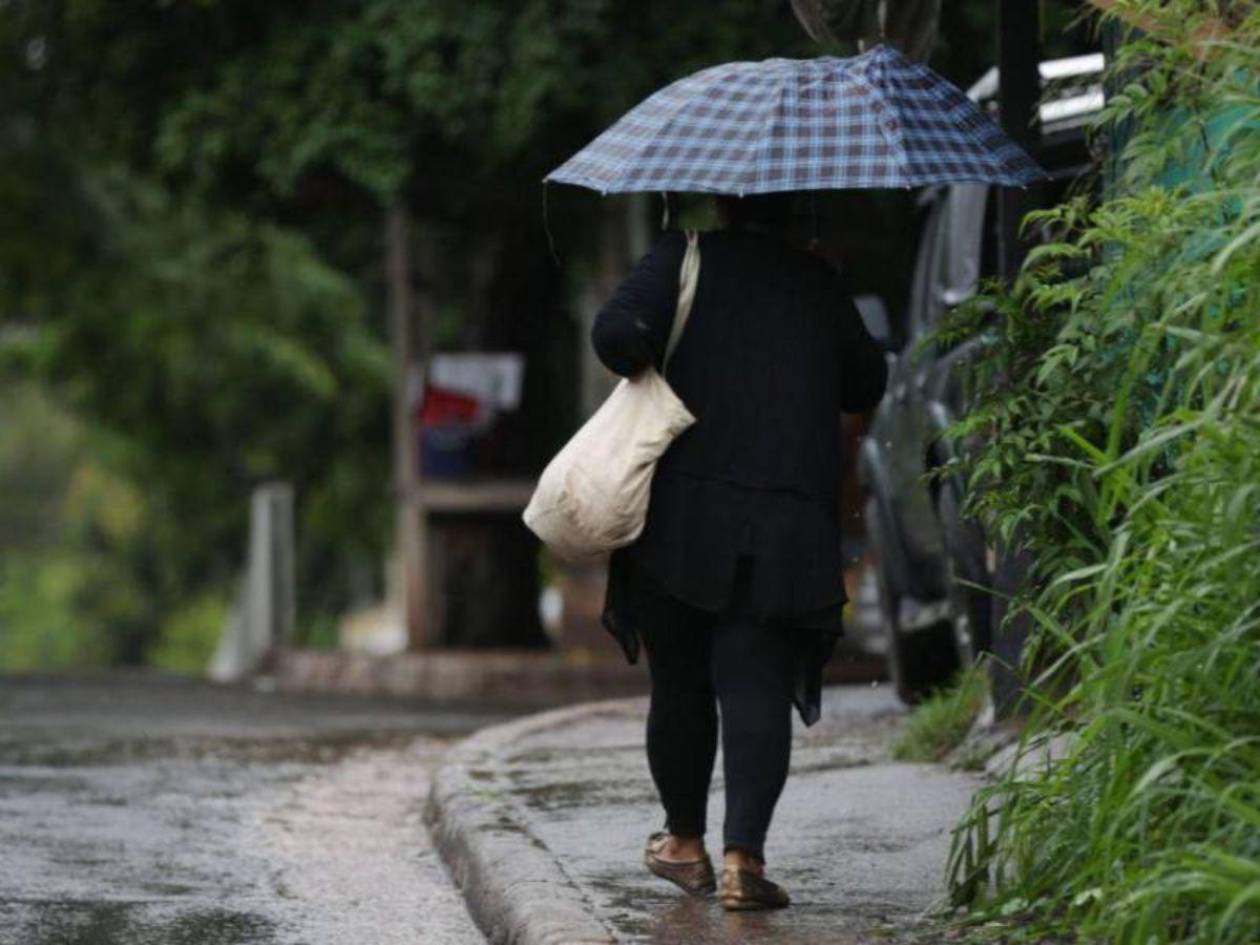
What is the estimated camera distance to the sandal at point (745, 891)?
20.8 ft

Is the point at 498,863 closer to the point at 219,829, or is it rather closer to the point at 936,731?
the point at 219,829

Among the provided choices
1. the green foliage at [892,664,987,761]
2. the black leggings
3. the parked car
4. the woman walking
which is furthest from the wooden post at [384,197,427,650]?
the woman walking

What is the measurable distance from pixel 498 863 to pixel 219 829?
6.50 feet

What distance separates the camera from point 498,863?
7254 mm

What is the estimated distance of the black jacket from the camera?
21.0 feet

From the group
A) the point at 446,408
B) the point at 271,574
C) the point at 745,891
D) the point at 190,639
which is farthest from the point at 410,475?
the point at 190,639

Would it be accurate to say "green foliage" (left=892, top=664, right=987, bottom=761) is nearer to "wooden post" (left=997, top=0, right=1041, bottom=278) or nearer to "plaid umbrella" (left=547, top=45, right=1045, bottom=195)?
"wooden post" (left=997, top=0, right=1041, bottom=278)

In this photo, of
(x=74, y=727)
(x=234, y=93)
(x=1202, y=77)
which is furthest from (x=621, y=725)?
(x=234, y=93)

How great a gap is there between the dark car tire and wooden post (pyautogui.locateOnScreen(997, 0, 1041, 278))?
2.82 meters

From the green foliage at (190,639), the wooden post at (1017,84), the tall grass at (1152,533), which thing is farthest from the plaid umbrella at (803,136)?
the green foliage at (190,639)

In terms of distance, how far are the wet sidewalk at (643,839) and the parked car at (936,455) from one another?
550mm

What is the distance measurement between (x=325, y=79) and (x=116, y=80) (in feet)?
7.13

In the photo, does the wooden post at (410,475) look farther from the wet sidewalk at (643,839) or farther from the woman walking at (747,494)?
the woman walking at (747,494)

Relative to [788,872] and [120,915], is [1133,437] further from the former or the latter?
[120,915]
